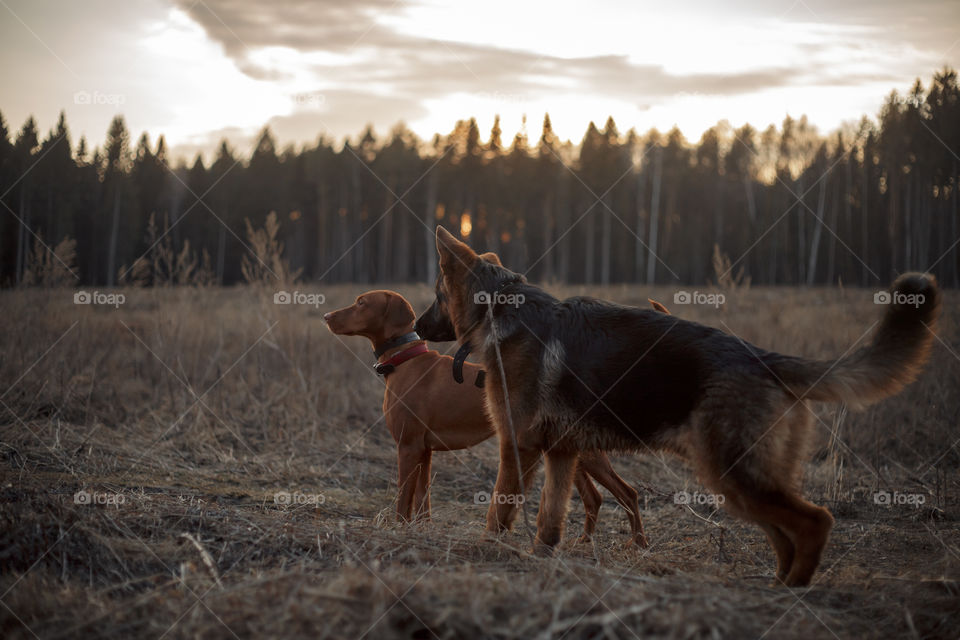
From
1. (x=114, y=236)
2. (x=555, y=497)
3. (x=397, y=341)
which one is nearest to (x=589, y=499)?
(x=555, y=497)

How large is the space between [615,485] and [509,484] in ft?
4.42

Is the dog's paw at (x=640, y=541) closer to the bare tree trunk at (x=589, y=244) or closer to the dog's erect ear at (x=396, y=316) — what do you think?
the dog's erect ear at (x=396, y=316)

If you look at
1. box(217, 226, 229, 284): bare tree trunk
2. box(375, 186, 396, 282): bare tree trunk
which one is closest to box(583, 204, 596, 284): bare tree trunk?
box(375, 186, 396, 282): bare tree trunk

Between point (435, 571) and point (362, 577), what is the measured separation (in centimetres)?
58

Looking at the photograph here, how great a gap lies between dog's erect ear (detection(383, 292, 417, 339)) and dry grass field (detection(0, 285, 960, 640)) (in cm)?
165

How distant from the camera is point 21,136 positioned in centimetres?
1004

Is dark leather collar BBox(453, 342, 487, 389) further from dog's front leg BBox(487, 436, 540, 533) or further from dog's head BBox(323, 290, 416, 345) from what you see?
dog's head BBox(323, 290, 416, 345)

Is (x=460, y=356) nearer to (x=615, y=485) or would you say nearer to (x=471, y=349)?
(x=471, y=349)

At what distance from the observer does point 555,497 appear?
4.02m

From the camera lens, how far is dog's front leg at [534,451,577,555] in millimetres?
3990

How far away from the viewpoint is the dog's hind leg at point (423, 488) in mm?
5027

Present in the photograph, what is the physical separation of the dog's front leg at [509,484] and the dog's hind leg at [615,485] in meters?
0.97

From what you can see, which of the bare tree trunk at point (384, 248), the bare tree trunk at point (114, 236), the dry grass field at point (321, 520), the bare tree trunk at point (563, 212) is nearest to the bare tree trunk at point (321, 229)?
the bare tree trunk at point (384, 248)

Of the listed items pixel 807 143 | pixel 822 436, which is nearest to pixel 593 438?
pixel 822 436
